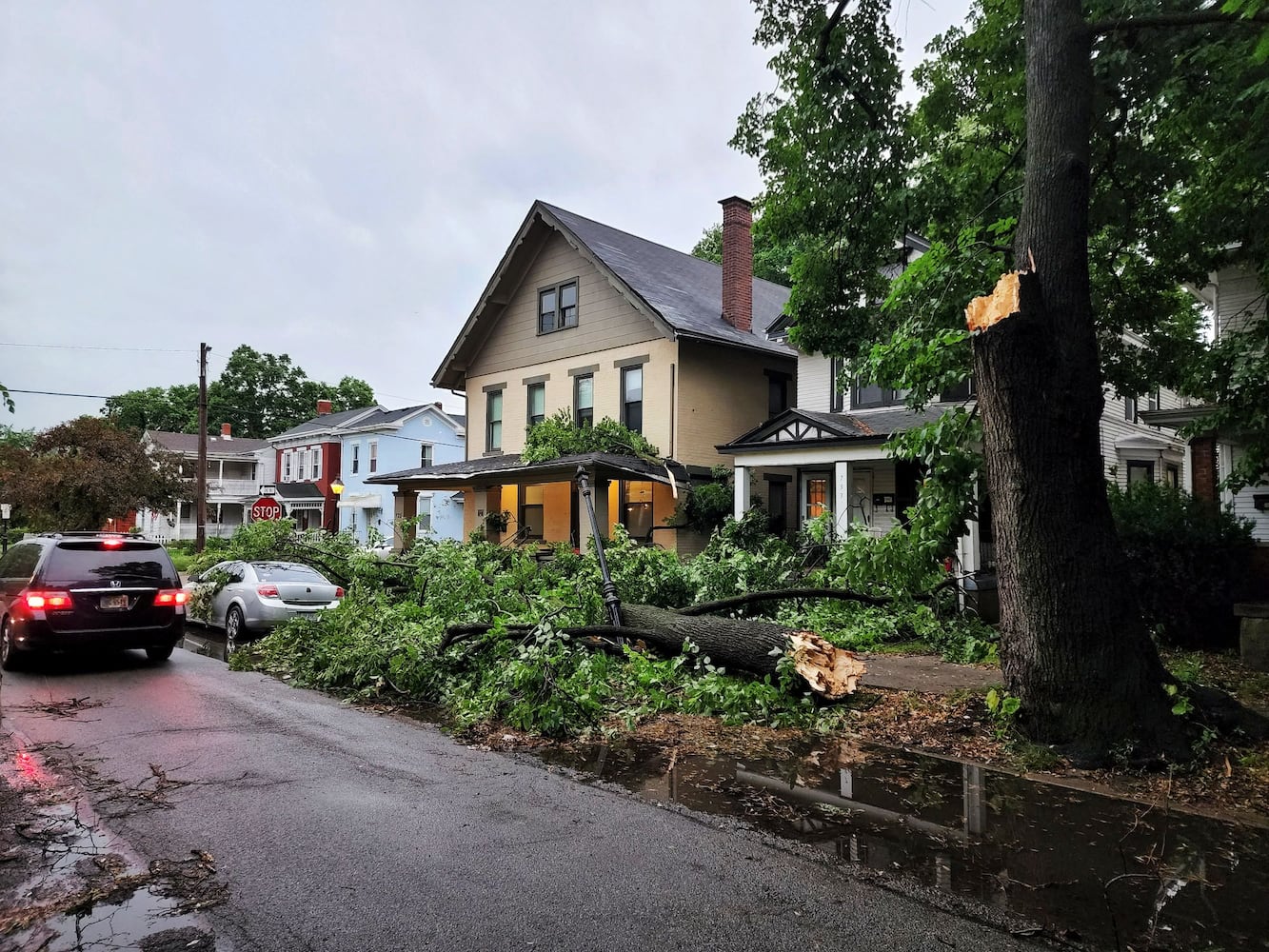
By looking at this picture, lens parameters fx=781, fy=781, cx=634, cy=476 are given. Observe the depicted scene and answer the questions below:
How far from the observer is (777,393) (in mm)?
23203

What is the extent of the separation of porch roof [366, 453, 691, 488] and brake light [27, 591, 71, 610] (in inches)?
360

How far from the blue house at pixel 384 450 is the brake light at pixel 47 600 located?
2734 cm

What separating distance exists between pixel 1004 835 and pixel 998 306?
3.47m

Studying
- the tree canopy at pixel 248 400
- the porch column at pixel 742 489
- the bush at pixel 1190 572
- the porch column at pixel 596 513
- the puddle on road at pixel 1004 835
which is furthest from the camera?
the tree canopy at pixel 248 400

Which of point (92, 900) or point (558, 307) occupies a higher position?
point (558, 307)

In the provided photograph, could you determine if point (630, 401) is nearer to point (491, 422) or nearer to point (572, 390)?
point (572, 390)

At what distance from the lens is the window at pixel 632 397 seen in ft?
70.7

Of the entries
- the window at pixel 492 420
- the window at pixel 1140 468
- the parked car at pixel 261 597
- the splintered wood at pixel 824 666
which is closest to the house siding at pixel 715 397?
the window at pixel 492 420

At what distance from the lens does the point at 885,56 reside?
33.9 feet

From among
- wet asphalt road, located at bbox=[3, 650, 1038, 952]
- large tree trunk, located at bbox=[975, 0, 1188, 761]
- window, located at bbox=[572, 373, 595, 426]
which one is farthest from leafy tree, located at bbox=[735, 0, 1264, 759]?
window, located at bbox=[572, 373, 595, 426]

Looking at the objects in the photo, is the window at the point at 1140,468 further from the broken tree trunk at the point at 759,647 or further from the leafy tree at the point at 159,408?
the leafy tree at the point at 159,408

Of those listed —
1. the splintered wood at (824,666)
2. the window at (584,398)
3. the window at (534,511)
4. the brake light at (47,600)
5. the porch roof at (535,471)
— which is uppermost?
the window at (584,398)

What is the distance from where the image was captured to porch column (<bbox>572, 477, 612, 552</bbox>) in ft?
65.1

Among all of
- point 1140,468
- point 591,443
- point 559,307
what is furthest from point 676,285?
point 1140,468
